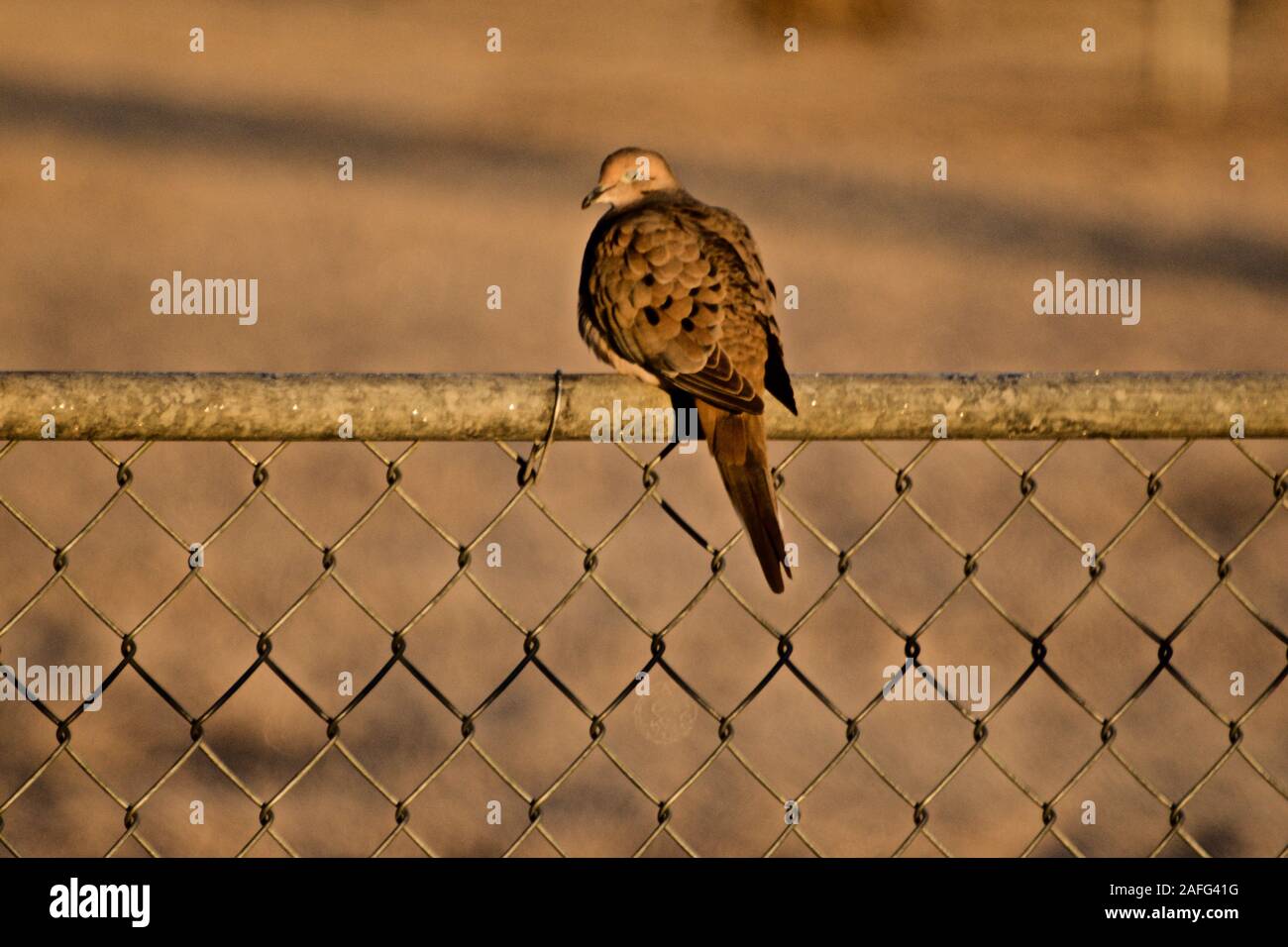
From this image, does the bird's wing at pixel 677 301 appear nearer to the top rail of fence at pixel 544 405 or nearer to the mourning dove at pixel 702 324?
the mourning dove at pixel 702 324

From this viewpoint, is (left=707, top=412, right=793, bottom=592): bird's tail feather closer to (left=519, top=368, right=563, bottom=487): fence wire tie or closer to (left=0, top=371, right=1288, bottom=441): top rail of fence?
(left=0, top=371, right=1288, bottom=441): top rail of fence

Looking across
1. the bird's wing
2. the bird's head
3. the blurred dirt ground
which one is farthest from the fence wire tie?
the bird's head

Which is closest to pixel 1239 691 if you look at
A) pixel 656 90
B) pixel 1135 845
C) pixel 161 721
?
pixel 1135 845

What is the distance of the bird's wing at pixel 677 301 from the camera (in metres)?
2.56

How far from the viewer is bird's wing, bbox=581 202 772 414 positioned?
2557 millimetres

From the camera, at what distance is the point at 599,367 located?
6.59 metres

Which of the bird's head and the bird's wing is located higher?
the bird's head

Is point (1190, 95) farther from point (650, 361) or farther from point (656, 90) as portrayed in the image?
point (650, 361)

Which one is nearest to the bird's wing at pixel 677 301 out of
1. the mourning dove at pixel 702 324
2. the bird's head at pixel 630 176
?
the mourning dove at pixel 702 324

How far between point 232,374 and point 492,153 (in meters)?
8.16

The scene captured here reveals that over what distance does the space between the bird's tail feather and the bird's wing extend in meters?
0.09

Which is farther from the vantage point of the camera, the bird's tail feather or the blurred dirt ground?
the blurred dirt ground

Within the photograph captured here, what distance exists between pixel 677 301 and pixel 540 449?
866 mm

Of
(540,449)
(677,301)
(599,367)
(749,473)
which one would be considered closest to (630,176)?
(677,301)
